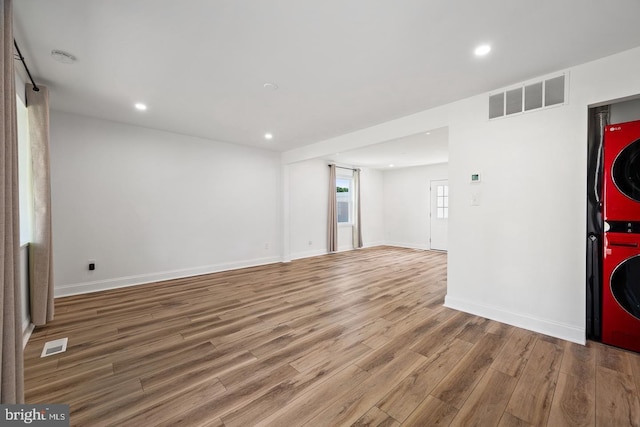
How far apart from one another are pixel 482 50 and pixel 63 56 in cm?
374

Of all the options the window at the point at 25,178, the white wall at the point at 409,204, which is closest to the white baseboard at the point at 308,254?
the white wall at the point at 409,204

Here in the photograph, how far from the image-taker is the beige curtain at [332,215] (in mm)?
7293

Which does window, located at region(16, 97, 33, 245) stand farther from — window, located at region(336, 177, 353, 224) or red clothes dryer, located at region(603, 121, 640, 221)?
window, located at region(336, 177, 353, 224)

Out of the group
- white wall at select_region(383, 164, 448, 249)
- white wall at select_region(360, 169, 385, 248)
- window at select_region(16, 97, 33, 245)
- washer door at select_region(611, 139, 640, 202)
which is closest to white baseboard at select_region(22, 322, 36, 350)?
window at select_region(16, 97, 33, 245)

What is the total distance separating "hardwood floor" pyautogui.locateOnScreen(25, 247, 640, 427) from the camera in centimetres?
161

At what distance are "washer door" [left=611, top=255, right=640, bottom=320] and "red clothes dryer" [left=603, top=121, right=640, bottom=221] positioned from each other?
415mm

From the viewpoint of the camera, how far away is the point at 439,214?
7785 mm

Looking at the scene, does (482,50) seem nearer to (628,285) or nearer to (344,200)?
(628,285)

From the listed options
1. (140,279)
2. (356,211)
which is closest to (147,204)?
(140,279)

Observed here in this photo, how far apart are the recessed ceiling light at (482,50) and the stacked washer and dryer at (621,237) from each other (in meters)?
1.36

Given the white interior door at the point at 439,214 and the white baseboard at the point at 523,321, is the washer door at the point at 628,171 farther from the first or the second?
the white interior door at the point at 439,214

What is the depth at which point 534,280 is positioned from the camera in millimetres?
2686

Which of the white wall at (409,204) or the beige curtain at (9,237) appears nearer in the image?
the beige curtain at (9,237)

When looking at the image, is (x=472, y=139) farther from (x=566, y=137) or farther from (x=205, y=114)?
(x=205, y=114)
